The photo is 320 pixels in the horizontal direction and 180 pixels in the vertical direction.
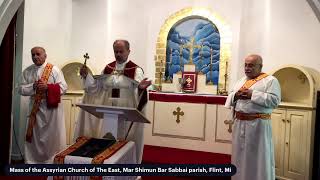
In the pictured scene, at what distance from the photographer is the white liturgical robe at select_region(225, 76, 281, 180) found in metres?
4.32

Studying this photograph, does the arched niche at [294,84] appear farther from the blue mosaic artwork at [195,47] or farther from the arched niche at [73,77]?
the arched niche at [73,77]

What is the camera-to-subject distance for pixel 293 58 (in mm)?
5934

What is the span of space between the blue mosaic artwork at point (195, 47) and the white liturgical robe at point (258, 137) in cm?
309

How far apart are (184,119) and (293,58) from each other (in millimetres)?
2224

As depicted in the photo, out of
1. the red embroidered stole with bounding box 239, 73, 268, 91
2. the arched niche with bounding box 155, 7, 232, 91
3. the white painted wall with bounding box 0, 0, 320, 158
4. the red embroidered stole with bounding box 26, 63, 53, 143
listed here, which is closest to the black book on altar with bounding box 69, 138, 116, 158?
the red embroidered stole with bounding box 239, 73, 268, 91

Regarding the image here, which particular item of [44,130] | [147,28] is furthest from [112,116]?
[147,28]

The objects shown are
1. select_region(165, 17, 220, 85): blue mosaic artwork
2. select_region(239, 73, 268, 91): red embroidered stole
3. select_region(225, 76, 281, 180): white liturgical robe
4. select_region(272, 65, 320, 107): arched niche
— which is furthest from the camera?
select_region(165, 17, 220, 85): blue mosaic artwork

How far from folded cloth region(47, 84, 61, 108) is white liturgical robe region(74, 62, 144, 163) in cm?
91

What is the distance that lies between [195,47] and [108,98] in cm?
398

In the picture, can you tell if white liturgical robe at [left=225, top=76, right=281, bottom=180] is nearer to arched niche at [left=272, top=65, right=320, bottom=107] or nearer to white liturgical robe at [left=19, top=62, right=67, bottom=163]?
arched niche at [left=272, top=65, right=320, bottom=107]

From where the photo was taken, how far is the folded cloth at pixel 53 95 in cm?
525

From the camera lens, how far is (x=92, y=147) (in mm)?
3521

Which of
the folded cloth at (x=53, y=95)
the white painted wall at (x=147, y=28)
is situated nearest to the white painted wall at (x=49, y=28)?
the white painted wall at (x=147, y=28)

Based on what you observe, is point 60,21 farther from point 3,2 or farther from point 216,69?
point 3,2
